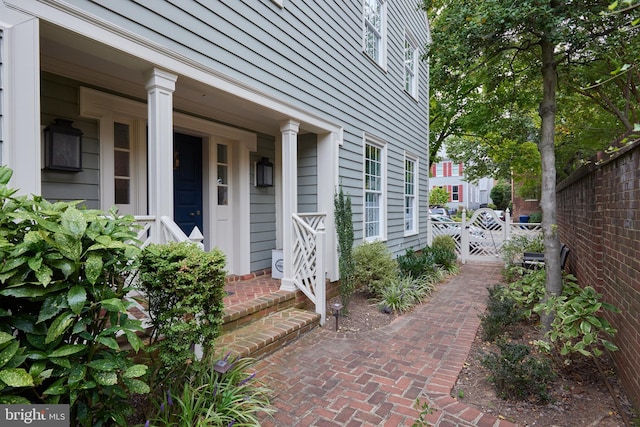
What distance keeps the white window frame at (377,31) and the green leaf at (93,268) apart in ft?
19.7

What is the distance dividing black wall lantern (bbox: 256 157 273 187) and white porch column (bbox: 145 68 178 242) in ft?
7.63

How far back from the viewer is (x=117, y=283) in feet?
6.48

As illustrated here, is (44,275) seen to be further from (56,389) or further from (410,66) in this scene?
(410,66)

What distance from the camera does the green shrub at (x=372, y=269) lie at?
17.5 feet

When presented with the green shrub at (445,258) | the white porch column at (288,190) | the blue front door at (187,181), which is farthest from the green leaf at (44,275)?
the green shrub at (445,258)

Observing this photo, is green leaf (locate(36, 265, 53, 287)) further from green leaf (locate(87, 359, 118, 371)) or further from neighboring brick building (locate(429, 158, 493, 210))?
neighboring brick building (locate(429, 158, 493, 210))

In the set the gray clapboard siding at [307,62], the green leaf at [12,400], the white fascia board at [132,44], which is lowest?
the green leaf at [12,400]

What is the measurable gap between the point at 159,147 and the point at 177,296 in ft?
4.49

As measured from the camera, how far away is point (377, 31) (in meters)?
6.73

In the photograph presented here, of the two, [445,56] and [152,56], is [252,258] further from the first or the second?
[445,56]

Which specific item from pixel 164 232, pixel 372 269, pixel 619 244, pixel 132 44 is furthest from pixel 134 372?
pixel 372 269

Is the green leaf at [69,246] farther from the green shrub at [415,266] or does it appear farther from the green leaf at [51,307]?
the green shrub at [415,266]

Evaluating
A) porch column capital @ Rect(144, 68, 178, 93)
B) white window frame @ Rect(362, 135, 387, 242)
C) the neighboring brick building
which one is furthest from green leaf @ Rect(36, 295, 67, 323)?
the neighboring brick building

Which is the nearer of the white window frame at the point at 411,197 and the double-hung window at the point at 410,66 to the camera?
the double-hung window at the point at 410,66
